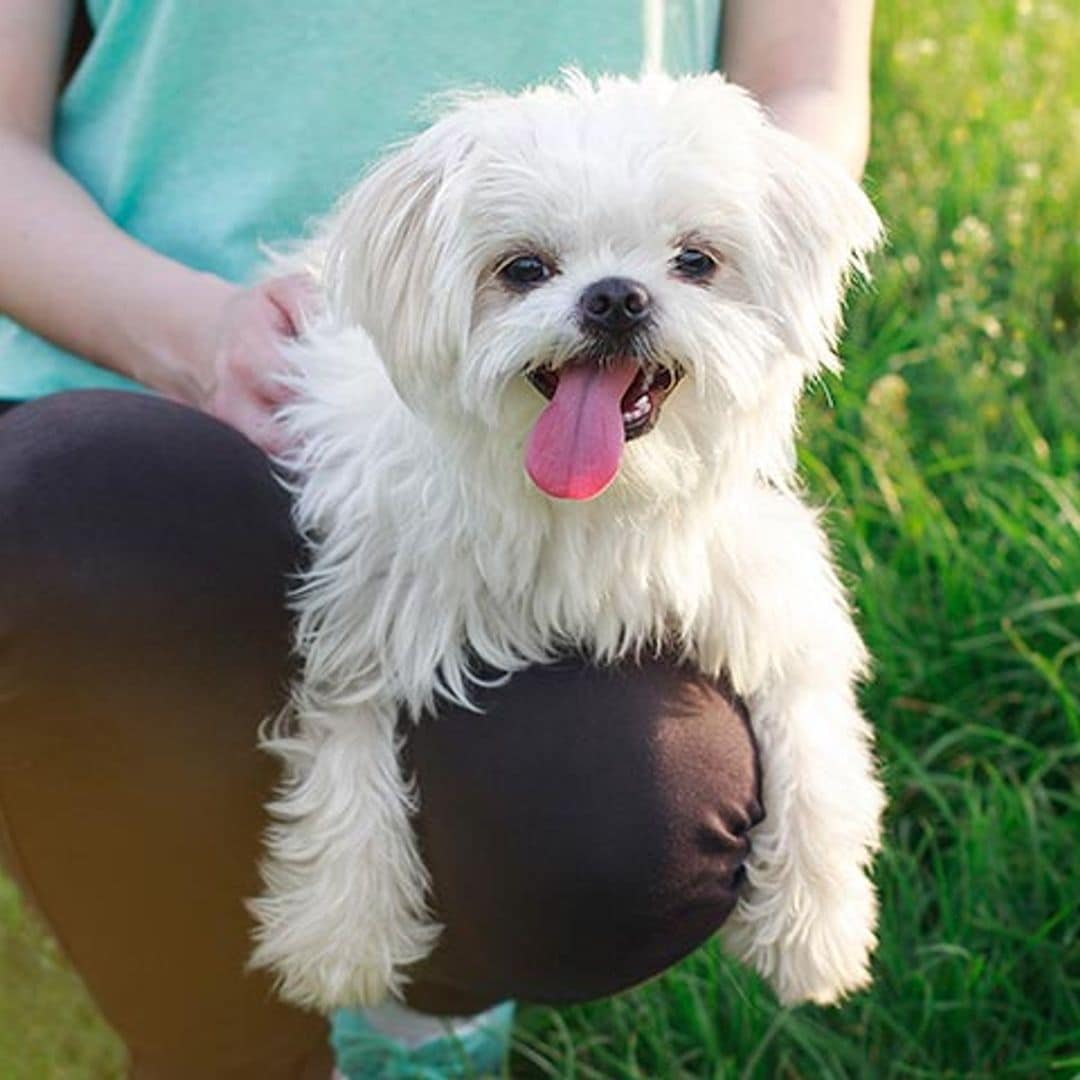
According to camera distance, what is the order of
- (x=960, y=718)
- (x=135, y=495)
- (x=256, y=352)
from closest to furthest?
1. (x=135, y=495)
2. (x=256, y=352)
3. (x=960, y=718)

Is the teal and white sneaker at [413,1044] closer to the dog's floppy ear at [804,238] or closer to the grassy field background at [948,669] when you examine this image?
the grassy field background at [948,669]

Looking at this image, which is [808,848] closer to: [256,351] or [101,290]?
[256,351]

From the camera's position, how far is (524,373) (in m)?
1.59

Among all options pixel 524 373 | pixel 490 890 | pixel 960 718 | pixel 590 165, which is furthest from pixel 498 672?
pixel 960 718

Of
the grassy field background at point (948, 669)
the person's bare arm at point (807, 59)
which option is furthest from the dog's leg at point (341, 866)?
the person's bare arm at point (807, 59)

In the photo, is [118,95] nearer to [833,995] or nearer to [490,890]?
[490,890]

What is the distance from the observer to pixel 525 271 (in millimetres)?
1598

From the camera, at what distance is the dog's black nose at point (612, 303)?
5.01 ft

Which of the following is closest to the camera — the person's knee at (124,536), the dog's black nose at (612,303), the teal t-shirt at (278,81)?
the dog's black nose at (612,303)

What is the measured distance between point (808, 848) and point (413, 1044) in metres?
0.58

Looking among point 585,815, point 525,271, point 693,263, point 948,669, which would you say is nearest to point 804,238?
point 693,263

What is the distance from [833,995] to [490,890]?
312 millimetres

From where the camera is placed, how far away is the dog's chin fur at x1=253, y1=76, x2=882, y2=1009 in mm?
1562

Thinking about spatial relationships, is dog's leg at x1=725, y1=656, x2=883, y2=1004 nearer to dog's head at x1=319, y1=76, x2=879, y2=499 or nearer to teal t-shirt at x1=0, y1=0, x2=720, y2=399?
Answer: dog's head at x1=319, y1=76, x2=879, y2=499
